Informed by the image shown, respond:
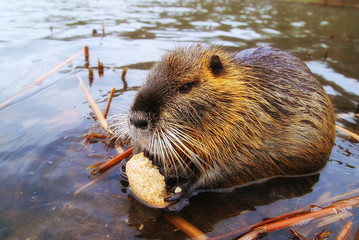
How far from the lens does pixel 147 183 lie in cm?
209

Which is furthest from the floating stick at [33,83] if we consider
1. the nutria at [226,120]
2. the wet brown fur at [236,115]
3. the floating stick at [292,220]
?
the floating stick at [292,220]

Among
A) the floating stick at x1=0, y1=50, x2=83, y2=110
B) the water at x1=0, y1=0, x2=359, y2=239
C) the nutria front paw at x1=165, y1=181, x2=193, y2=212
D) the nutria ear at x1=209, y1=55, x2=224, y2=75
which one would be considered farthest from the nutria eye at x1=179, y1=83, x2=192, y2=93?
the floating stick at x1=0, y1=50, x2=83, y2=110

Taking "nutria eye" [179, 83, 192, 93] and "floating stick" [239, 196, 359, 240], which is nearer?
"floating stick" [239, 196, 359, 240]

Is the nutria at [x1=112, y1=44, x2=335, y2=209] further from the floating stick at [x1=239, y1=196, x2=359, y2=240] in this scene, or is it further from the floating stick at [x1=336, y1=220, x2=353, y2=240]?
Result: the floating stick at [x1=336, y1=220, x2=353, y2=240]

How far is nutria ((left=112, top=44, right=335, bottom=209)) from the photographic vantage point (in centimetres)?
212

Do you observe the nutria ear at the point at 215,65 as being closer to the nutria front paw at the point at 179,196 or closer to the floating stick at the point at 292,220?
the nutria front paw at the point at 179,196

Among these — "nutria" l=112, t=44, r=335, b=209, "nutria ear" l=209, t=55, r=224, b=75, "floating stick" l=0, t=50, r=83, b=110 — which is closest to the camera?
"nutria" l=112, t=44, r=335, b=209

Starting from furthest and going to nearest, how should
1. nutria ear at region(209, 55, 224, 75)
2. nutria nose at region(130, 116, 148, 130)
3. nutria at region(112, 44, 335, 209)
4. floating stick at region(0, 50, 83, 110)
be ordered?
1. floating stick at region(0, 50, 83, 110)
2. nutria ear at region(209, 55, 224, 75)
3. nutria at region(112, 44, 335, 209)
4. nutria nose at region(130, 116, 148, 130)

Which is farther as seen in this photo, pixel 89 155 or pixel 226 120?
pixel 89 155

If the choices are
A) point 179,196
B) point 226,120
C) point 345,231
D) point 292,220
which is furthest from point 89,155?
point 345,231

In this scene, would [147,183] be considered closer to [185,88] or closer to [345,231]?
[185,88]

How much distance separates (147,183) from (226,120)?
78 centimetres

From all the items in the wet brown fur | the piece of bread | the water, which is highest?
the wet brown fur

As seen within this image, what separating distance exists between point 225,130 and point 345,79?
3.86 m
